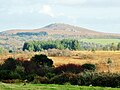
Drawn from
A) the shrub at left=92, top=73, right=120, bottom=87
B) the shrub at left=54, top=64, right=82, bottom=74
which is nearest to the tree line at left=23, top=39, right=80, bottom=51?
the shrub at left=54, top=64, right=82, bottom=74

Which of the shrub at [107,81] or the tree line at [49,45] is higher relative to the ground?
the shrub at [107,81]

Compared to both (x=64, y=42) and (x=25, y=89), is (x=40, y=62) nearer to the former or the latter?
(x=25, y=89)

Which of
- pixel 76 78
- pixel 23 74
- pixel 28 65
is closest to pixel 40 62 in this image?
pixel 28 65

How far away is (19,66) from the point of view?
49.5 m

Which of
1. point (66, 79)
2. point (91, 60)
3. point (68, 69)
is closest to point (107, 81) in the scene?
point (66, 79)

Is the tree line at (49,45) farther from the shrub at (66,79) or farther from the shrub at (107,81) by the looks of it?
the shrub at (107,81)

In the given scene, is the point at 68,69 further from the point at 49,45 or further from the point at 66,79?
the point at 49,45

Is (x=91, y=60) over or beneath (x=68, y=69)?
beneath

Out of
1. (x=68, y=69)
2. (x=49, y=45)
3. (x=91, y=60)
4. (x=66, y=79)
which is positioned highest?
(x=66, y=79)

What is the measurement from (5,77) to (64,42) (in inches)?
5634

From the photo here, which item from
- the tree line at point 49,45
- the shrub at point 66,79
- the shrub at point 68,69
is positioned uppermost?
the shrub at point 66,79

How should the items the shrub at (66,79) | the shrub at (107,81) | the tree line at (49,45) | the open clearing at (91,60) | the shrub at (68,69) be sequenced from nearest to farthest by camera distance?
the shrub at (107,81) < the shrub at (66,79) < the shrub at (68,69) < the open clearing at (91,60) < the tree line at (49,45)

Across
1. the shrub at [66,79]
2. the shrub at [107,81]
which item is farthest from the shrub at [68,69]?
the shrub at [107,81]

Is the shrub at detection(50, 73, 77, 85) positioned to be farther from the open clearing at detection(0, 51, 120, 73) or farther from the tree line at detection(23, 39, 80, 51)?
the tree line at detection(23, 39, 80, 51)
